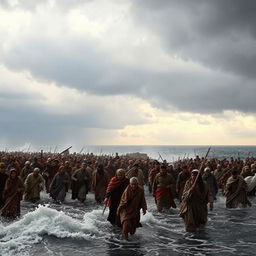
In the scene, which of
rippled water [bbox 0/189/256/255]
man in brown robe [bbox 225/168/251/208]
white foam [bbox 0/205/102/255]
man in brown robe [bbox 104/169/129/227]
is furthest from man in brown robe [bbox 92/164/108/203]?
man in brown robe [bbox 104/169/129/227]

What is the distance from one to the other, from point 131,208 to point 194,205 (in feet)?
6.89

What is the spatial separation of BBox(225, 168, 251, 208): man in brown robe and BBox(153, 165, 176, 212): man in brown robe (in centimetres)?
268

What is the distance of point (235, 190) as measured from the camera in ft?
58.9

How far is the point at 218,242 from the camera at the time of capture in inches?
468

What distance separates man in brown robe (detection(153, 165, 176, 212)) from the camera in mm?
16422

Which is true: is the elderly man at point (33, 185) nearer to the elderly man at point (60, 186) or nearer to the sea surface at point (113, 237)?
the elderly man at point (60, 186)

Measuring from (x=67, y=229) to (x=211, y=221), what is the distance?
4792 millimetres

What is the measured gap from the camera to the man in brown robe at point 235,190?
17844 millimetres

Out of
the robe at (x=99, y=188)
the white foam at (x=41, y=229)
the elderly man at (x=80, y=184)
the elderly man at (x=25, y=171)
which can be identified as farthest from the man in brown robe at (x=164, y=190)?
the elderly man at (x=25, y=171)

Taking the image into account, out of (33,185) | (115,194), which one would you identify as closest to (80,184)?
(33,185)

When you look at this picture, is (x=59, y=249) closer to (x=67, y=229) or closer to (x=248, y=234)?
(x=67, y=229)

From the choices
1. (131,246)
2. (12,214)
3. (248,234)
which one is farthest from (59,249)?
Answer: (248,234)

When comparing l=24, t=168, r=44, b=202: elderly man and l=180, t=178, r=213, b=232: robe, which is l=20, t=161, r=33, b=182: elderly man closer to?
l=24, t=168, r=44, b=202: elderly man

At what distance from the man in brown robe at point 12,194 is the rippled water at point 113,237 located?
826mm
